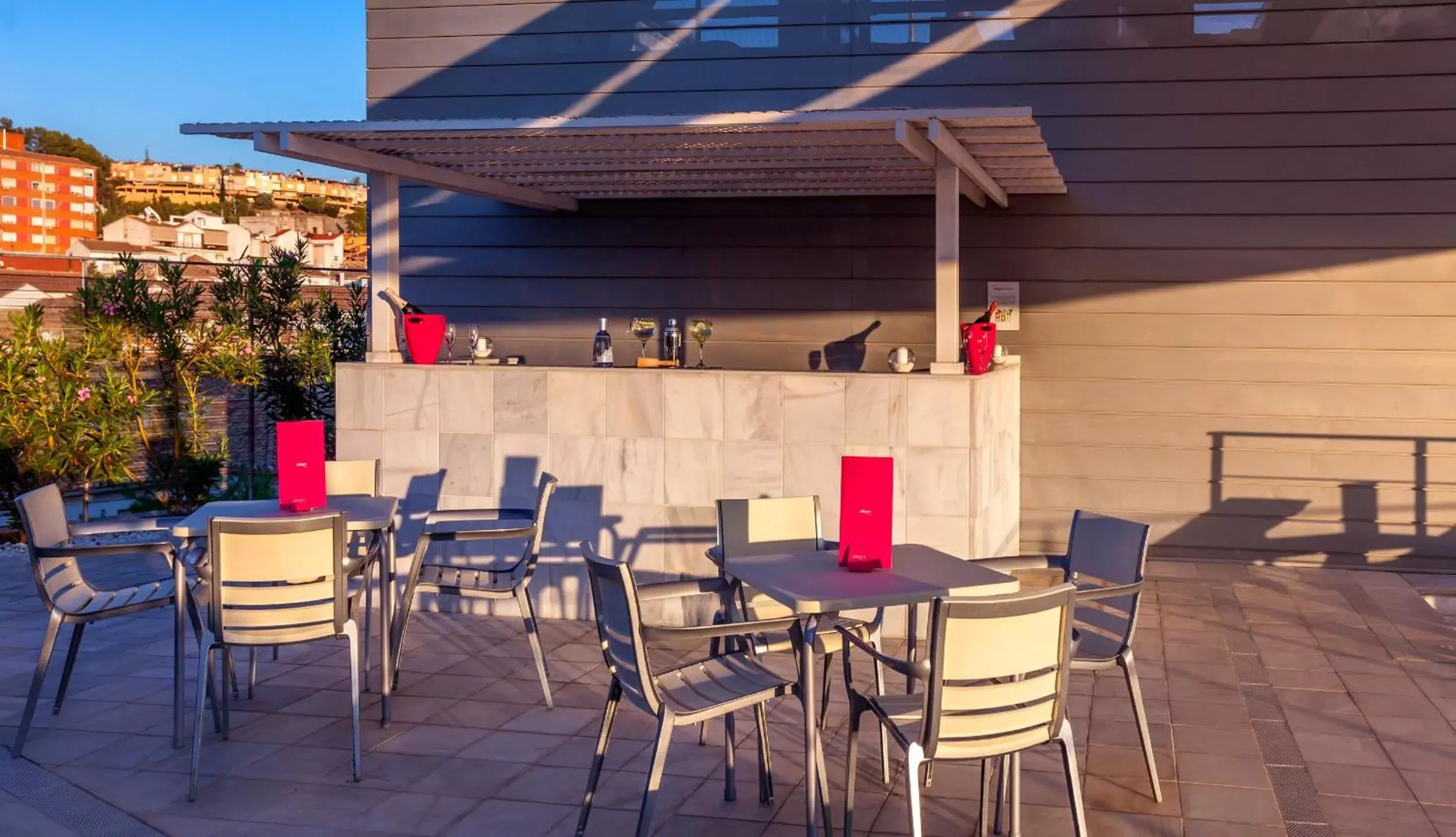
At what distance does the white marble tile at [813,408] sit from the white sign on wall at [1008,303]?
8.99 feet

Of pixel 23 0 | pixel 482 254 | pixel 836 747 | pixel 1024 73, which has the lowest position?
pixel 836 747

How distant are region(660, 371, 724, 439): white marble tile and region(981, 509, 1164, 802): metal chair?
2.11 metres

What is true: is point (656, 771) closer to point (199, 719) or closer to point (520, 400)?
point (199, 719)

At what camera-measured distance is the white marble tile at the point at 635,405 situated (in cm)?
639

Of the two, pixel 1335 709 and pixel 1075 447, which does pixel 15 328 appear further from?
pixel 1335 709

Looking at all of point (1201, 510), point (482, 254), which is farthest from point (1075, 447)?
point (482, 254)

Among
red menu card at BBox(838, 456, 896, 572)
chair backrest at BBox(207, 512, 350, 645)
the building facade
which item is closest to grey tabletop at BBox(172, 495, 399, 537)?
chair backrest at BBox(207, 512, 350, 645)

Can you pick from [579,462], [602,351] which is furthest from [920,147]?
[579,462]

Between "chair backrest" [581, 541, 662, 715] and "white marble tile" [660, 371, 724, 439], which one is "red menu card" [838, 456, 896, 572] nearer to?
"chair backrest" [581, 541, 662, 715]

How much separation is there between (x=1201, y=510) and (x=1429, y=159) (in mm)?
2451

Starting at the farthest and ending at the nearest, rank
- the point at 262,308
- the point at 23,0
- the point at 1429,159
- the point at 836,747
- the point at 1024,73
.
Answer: the point at 23,0
the point at 262,308
the point at 1024,73
the point at 1429,159
the point at 836,747

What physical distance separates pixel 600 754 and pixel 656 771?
13.1 inches

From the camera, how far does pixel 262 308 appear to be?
9.80 metres

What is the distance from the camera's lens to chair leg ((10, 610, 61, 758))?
459cm
